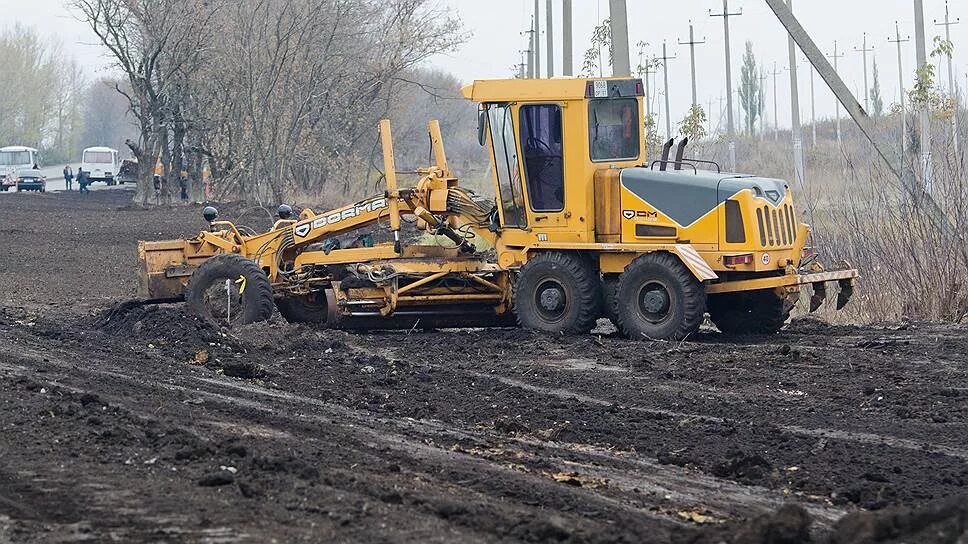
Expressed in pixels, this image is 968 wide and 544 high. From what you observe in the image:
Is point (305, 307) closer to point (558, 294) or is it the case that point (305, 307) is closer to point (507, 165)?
point (507, 165)

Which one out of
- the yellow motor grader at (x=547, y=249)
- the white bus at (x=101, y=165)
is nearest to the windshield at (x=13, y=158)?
the white bus at (x=101, y=165)

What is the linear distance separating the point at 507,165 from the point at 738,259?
2846mm

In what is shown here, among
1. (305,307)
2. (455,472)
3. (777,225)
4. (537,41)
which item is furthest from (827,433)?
(537,41)

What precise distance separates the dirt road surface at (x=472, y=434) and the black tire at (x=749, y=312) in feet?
1.27

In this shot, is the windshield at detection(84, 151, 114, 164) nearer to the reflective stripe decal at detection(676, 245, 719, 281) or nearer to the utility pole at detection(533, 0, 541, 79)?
the utility pole at detection(533, 0, 541, 79)

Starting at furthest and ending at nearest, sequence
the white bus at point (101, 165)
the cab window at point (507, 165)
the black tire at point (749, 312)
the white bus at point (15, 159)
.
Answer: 1. the white bus at point (101, 165)
2. the white bus at point (15, 159)
3. the cab window at point (507, 165)
4. the black tire at point (749, 312)

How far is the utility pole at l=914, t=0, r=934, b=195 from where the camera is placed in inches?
662

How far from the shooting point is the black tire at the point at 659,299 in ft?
45.2

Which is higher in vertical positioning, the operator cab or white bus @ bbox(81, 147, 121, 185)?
white bus @ bbox(81, 147, 121, 185)

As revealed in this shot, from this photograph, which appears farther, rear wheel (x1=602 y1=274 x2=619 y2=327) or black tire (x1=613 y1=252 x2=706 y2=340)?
rear wheel (x1=602 y1=274 x2=619 y2=327)

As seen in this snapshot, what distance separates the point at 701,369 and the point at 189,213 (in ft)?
97.4

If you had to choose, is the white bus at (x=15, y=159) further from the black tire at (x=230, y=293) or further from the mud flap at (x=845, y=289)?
the mud flap at (x=845, y=289)

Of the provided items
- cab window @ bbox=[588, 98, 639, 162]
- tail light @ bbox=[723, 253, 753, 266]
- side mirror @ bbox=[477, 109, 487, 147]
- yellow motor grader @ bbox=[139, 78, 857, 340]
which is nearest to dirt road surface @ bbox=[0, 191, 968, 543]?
yellow motor grader @ bbox=[139, 78, 857, 340]

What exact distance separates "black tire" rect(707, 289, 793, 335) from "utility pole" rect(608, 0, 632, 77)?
723cm
